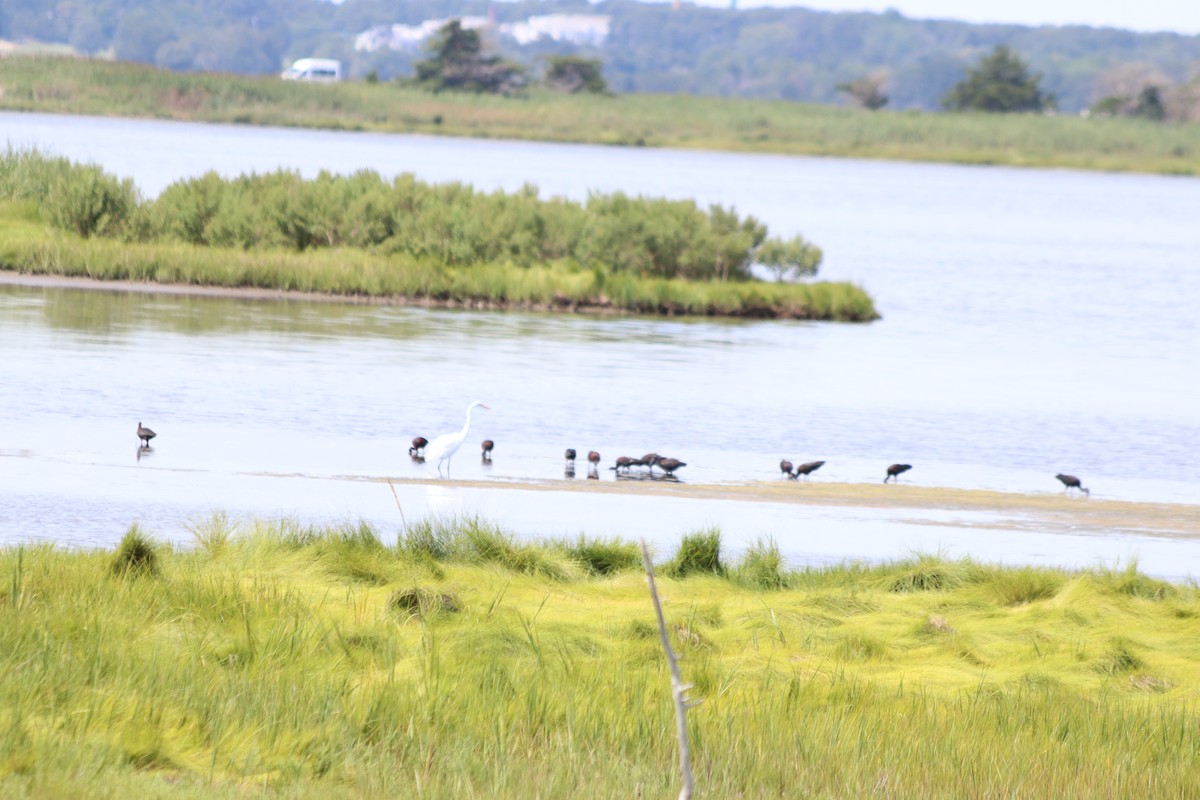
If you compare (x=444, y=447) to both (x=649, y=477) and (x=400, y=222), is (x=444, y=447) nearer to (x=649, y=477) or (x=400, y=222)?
(x=649, y=477)

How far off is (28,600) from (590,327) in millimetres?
21864

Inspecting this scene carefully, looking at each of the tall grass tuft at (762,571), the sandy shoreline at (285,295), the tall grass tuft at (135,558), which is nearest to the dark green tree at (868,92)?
the sandy shoreline at (285,295)

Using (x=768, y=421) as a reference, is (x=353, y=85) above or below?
above

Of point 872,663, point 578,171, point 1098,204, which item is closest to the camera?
point 872,663

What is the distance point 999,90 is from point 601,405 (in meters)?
130

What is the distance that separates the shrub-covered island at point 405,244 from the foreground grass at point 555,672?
2061cm

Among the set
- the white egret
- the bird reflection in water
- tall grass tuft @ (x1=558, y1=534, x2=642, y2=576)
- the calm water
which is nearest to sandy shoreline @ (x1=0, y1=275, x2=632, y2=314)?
the calm water

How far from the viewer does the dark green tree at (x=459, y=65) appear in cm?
12862

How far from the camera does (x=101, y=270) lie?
3155 centimetres

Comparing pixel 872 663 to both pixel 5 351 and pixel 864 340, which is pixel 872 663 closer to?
pixel 5 351

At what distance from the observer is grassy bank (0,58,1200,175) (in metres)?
116

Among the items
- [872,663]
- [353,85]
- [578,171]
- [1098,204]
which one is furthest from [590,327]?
[353,85]

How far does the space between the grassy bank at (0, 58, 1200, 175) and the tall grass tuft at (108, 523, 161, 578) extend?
104988 millimetres

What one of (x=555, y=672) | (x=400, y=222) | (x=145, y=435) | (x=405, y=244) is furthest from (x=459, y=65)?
(x=555, y=672)
